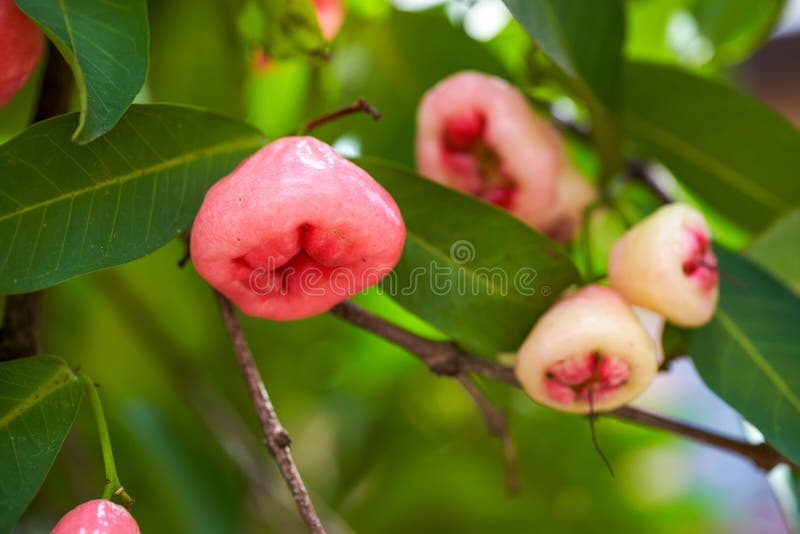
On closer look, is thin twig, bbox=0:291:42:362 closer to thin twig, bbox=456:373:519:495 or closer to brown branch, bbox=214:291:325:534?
brown branch, bbox=214:291:325:534

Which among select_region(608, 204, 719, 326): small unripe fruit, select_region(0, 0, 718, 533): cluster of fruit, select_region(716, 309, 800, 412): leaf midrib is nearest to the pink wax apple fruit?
select_region(0, 0, 718, 533): cluster of fruit

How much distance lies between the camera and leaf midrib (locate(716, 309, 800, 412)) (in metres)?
0.73

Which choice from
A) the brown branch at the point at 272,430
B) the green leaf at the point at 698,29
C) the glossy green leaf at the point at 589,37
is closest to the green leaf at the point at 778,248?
the glossy green leaf at the point at 589,37

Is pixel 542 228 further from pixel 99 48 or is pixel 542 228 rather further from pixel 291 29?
pixel 99 48

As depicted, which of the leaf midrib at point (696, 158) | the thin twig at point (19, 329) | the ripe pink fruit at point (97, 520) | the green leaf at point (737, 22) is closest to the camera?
the ripe pink fruit at point (97, 520)

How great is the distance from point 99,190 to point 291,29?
257 millimetres

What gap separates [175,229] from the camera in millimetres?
629

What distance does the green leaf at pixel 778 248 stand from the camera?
2.91 ft

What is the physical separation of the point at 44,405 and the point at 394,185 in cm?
29

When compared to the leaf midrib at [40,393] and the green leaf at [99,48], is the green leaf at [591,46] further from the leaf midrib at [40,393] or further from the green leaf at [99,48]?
the leaf midrib at [40,393]

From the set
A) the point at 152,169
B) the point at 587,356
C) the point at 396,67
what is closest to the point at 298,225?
the point at 152,169

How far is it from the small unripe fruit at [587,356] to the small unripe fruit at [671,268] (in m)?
0.03

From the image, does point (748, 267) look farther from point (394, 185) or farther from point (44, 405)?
point (44, 405)

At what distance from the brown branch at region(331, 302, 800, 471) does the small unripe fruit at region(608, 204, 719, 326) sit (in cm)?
8
